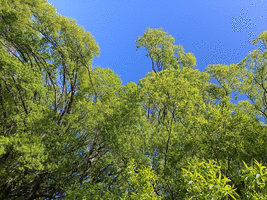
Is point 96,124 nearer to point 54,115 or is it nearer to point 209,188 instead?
point 54,115

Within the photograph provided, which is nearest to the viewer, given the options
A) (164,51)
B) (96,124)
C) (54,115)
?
(96,124)

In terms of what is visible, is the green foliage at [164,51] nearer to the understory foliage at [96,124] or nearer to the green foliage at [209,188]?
the understory foliage at [96,124]

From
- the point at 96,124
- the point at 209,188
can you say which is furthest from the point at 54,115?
the point at 209,188

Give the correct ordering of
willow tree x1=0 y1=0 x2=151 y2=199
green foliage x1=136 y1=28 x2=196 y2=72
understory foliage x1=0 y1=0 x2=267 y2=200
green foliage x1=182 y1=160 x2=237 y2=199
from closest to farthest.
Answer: green foliage x1=182 y1=160 x2=237 y2=199
understory foliage x1=0 y1=0 x2=267 y2=200
willow tree x1=0 y1=0 x2=151 y2=199
green foliage x1=136 y1=28 x2=196 y2=72

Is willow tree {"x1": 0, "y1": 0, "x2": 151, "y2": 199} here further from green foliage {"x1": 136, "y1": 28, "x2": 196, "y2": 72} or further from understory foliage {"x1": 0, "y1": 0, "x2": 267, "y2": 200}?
green foliage {"x1": 136, "y1": 28, "x2": 196, "y2": 72}

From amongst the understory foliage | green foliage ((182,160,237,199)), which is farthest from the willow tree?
green foliage ((182,160,237,199))

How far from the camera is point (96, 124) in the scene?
9.22 meters

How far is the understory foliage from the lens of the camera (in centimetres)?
677

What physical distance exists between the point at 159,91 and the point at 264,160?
19.3 ft

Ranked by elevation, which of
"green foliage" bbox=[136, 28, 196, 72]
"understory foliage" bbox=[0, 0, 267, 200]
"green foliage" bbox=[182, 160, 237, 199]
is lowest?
"green foliage" bbox=[182, 160, 237, 199]

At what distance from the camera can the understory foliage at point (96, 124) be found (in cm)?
677

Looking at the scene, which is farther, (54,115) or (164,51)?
(164,51)

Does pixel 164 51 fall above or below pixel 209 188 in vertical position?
above

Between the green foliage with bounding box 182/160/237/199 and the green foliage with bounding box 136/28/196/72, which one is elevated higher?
the green foliage with bounding box 136/28/196/72
